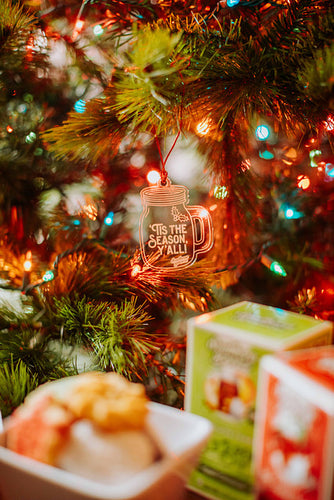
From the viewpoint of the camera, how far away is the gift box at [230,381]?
0.37 m

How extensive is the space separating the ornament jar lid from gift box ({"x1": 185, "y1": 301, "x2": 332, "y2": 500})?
210 millimetres

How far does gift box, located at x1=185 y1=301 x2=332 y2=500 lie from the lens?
369mm

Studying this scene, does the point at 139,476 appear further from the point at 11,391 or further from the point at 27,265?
the point at 27,265

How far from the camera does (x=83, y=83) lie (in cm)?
80

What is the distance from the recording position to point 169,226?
1.87 feet

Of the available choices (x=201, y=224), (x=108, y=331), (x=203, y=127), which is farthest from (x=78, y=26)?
(x=108, y=331)

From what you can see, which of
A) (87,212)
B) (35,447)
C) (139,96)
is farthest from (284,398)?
(87,212)

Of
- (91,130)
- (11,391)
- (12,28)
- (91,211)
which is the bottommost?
(11,391)

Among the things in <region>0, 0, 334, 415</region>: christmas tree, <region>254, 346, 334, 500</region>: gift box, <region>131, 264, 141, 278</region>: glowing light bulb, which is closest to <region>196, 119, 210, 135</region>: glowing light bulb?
<region>0, 0, 334, 415</region>: christmas tree

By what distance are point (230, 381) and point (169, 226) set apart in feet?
0.83

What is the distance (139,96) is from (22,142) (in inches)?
14.1

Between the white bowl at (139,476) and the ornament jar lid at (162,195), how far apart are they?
0.28m

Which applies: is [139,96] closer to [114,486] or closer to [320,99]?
[320,99]

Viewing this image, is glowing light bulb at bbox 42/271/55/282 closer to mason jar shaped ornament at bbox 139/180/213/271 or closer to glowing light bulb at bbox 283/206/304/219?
mason jar shaped ornament at bbox 139/180/213/271
